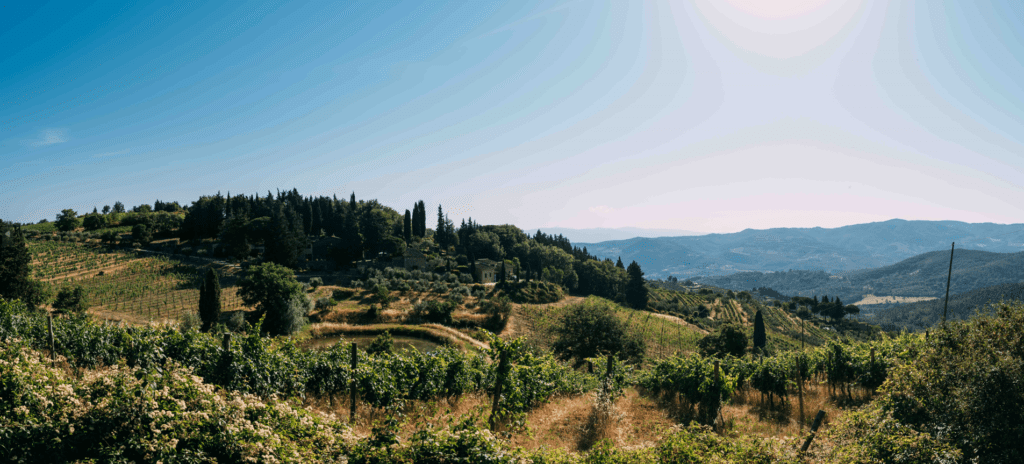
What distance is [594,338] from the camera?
26531mm

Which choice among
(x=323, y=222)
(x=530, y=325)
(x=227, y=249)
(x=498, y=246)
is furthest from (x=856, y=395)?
(x=323, y=222)

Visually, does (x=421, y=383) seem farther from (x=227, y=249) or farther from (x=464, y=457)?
(x=227, y=249)

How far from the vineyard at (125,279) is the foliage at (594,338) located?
34.0m

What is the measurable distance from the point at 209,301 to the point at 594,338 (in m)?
34.0

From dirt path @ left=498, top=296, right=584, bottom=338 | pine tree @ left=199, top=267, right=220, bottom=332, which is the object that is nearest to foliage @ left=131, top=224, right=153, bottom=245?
pine tree @ left=199, top=267, right=220, bottom=332

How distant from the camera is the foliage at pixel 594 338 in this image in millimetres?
26281

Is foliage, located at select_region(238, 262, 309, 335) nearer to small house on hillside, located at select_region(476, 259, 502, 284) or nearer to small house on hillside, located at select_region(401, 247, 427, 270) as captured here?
small house on hillside, located at select_region(401, 247, 427, 270)

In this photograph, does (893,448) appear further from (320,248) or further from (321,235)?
(321,235)

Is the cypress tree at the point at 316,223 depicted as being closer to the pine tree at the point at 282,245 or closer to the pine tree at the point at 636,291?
the pine tree at the point at 282,245

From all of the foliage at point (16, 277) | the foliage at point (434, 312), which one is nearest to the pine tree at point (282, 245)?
the foliage at point (16, 277)

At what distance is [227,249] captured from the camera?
65.2 m

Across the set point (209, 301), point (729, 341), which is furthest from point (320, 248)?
point (729, 341)

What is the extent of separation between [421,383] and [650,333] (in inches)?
1849

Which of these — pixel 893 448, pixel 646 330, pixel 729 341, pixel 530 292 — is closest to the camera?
pixel 893 448
